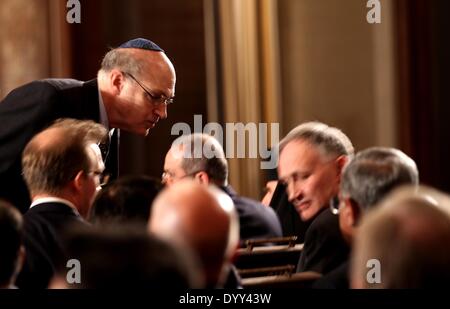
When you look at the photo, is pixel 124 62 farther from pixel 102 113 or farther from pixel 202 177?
pixel 202 177

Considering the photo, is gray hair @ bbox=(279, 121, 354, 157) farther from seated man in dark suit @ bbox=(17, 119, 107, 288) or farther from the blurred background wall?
the blurred background wall

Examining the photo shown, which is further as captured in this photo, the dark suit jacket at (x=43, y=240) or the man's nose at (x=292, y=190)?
the man's nose at (x=292, y=190)

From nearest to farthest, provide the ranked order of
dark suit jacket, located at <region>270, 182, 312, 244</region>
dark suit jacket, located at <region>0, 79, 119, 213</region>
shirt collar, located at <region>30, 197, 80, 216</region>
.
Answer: shirt collar, located at <region>30, 197, 80, 216</region>, dark suit jacket, located at <region>0, 79, 119, 213</region>, dark suit jacket, located at <region>270, 182, 312, 244</region>

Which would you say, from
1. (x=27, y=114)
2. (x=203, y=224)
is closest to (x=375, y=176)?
(x=203, y=224)

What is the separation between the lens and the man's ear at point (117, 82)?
411cm

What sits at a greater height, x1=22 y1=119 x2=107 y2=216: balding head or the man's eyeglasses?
the man's eyeglasses

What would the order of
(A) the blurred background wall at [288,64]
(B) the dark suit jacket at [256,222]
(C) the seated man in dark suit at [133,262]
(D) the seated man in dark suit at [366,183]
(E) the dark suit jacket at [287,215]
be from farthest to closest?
(A) the blurred background wall at [288,64] → (E) the dark suit jacket at [287,215] → (B) the dark suit jacket at [256,222] → (D) the seated man in dark suit at [366,183] → (C) the seated man in dark suit at [133,262]

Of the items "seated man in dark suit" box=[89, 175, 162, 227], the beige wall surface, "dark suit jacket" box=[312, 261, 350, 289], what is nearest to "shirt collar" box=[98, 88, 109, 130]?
"seated man in dark suit" box=[89, 175, 162, 227]

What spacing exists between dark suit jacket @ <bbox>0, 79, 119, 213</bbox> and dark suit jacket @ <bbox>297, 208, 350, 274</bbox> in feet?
3.98

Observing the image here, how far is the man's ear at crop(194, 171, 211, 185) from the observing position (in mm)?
3800

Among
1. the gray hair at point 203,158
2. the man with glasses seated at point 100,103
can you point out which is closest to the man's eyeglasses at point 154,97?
the man with glasses seated at point 100,103

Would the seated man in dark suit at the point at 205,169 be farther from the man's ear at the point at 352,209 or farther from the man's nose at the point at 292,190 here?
the man's ear at the point at 352,209
